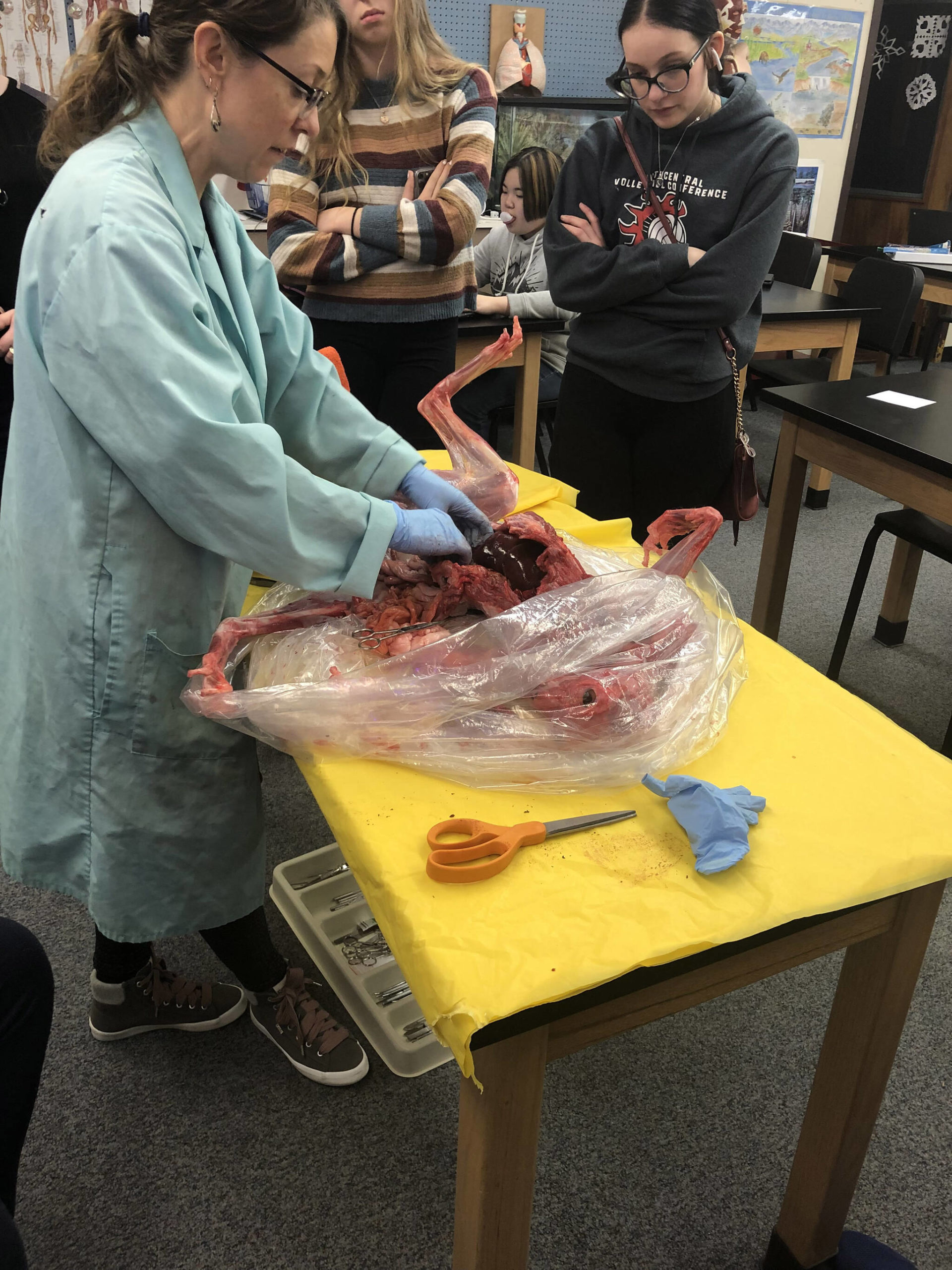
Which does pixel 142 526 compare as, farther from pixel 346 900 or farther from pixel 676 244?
pixel 676 244

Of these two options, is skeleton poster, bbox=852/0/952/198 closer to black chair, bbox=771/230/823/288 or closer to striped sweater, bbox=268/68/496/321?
black chair, bbox=771/230/823/288

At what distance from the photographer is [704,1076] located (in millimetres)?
1471

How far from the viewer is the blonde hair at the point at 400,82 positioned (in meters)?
1.84

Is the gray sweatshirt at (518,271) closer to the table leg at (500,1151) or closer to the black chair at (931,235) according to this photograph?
the black chair at (931,235)

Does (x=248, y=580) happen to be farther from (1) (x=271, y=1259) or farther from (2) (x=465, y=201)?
(2) (x=465, y=201)

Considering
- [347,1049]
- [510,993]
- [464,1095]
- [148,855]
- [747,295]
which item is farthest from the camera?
[747,295]

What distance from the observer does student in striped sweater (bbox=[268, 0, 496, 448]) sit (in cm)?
192

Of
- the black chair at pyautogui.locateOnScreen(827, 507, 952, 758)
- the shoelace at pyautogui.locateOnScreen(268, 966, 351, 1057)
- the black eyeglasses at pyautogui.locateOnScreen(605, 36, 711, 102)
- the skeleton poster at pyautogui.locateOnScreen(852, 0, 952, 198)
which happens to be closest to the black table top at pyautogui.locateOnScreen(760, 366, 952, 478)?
the black chair at pyautogui.locateOnScreen(827, 507, 952, 758)

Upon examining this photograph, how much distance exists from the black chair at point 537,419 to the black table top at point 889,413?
1197 mm

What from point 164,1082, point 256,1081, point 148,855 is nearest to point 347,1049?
point 256,1081

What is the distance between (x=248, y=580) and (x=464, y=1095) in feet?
2.27

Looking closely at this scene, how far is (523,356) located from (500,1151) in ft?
9.17

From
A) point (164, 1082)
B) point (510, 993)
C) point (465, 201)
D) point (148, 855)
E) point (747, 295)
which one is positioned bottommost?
point (164, 1082)

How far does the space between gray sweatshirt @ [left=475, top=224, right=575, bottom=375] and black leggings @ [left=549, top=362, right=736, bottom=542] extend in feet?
4.34
